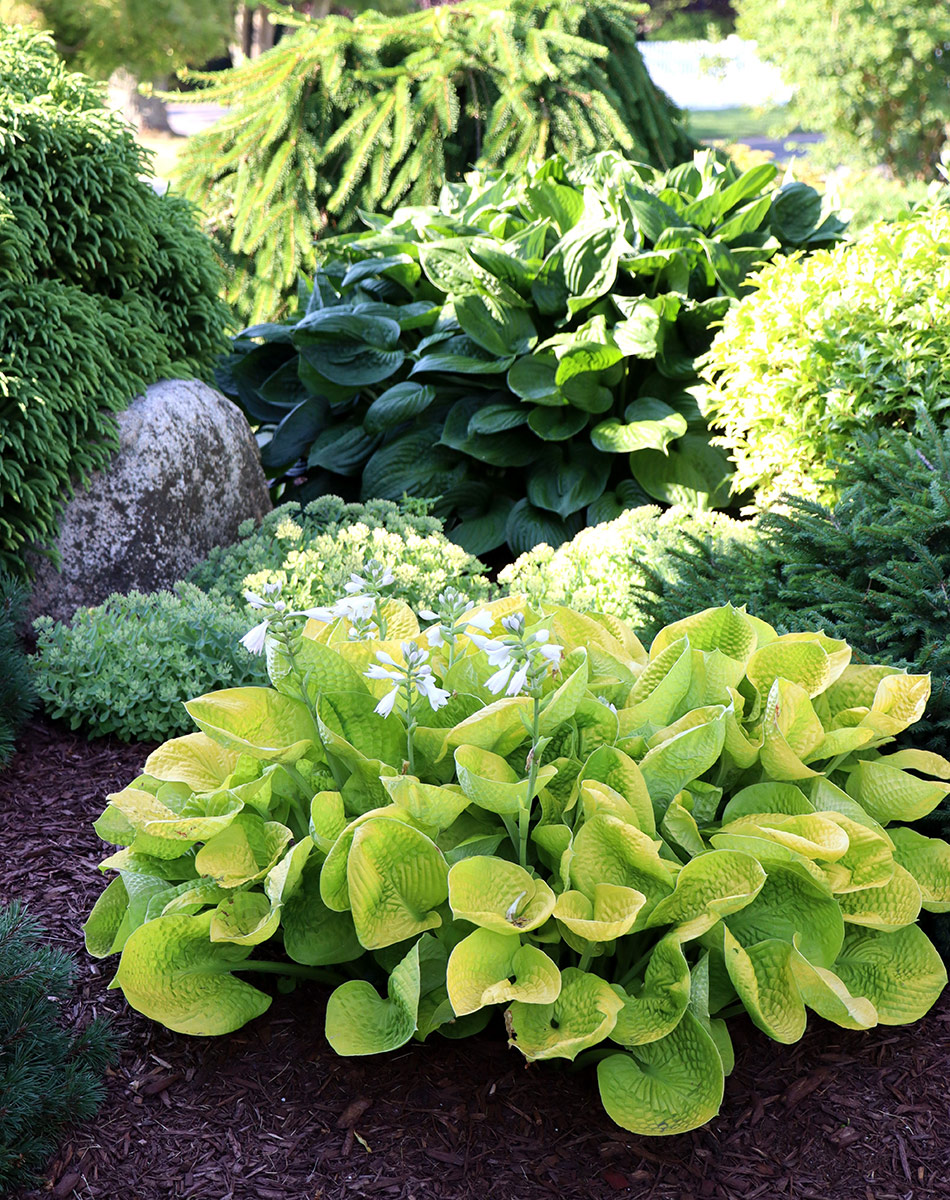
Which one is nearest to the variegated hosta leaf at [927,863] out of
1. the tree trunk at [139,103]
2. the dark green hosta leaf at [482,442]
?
the dark green hosta leaf at [482,442]

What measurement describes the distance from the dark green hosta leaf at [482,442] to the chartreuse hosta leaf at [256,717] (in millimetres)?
2815

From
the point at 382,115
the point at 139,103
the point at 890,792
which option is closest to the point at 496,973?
the point at 890,792

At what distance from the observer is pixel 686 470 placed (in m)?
4.76

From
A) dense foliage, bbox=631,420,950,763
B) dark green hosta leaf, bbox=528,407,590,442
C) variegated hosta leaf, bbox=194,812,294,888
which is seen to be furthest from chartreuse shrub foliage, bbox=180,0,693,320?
variegated hosta leaf, bbox=194,812,294,888

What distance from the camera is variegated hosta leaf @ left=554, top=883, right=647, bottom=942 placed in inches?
64.9

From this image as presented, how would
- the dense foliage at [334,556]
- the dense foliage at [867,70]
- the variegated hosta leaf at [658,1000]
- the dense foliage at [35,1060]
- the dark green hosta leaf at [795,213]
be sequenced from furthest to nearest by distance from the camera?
the dense foliage at [867,70]
the dark green hosta leaf at [795,213]
the dense foliage at [334,556]
the variegated hosta leaf at [658,1000]
the dense foliage at [35,1060]

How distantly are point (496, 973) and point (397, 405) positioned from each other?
135 inches

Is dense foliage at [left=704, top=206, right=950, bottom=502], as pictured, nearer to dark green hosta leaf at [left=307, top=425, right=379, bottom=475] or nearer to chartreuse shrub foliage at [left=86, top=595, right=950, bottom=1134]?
dark green hosta leaf at [left=307, top=425, right=379, bottom=475]

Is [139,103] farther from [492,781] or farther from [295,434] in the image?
[492,781]

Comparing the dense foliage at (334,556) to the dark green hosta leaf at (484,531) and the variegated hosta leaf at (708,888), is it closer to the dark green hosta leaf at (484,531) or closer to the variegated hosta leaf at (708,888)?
the dark green hosta leaf at (484,531)

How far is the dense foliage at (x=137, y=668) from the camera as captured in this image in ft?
10.2

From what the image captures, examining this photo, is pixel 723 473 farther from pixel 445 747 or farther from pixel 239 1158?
pixel 239 1158

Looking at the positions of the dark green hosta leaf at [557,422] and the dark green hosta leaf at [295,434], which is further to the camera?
the dark green hosta leaf at [295,434]

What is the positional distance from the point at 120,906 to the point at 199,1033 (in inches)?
15.1
